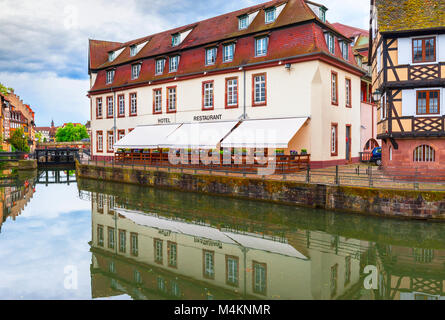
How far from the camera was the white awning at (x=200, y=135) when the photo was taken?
803 inches

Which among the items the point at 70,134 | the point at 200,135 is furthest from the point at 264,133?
the point at 70,134

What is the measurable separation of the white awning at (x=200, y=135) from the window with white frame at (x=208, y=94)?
124 cm

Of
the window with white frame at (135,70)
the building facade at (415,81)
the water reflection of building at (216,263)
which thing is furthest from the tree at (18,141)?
the building facade at (415,81)

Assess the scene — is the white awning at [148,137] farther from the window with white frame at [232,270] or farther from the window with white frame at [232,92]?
the window with white frame at [232,270]

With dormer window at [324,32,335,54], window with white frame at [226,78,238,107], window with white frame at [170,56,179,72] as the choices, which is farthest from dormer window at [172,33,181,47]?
dormer window at [324,32,335,54]

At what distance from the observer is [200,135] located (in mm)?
22141

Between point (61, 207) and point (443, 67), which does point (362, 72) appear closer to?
point (443, 67)

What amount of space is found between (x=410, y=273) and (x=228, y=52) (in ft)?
58.1

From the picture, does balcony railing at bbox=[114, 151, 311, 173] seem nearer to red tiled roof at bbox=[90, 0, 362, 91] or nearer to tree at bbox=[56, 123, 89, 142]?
red tiled roof at bbox=[90, 0, 362, 91]

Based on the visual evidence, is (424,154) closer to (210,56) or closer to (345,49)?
(345,49)

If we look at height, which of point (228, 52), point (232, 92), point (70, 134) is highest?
point (70, 134)

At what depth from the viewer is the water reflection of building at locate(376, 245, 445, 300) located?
6668mm

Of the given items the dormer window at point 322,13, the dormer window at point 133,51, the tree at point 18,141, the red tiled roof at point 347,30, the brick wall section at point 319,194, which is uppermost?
the red tiled roof at point 347,30
